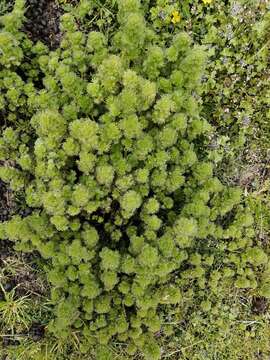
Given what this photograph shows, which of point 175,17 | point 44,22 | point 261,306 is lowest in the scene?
point 261,306

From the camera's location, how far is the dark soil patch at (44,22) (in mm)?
3771

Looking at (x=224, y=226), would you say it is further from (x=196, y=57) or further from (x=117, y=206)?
(x=196, y=57)

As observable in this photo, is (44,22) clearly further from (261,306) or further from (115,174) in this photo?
(261,306)

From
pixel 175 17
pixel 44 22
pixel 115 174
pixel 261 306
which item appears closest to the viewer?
pixel 115 174

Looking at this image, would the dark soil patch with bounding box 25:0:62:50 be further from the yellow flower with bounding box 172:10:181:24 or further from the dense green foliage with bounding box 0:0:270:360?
the yellow flower with bounding box 172:10:181:24

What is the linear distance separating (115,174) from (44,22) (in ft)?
5.16

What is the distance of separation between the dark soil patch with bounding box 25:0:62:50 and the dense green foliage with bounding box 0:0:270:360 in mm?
397

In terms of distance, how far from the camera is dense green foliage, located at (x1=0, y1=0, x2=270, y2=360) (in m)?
2.90

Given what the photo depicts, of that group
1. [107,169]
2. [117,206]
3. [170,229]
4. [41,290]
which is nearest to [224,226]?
[170,229]

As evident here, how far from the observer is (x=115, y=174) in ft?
9.94

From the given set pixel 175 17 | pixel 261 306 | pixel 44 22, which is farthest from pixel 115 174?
pixel 261 306

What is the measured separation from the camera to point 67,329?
3420mm

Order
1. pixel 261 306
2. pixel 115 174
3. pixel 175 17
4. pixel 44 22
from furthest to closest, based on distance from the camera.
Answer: pixel 261 306
pixel 44 22
pixel 175 17
pixel 115 174

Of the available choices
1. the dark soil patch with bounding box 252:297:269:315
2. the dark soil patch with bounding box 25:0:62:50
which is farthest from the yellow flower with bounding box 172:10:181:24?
the dark soil patch with bounding box 252:297:269:315
